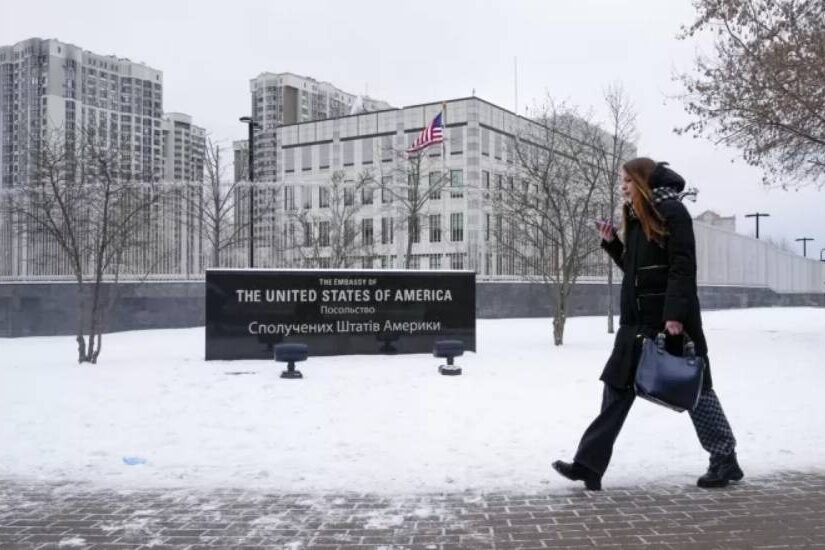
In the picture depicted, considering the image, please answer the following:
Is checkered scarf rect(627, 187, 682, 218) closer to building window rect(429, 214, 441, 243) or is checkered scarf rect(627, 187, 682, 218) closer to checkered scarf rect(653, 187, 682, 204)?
checkered scarf rect(653, 187, 682, 204)

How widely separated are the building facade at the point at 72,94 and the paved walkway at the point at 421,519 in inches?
818

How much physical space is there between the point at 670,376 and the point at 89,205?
13745 mm

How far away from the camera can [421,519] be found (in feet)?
13.8

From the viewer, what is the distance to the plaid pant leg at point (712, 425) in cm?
460

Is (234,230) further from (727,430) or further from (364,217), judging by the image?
(727,430)

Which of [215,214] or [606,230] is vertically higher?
[215,214]

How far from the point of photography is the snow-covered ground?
531 cm

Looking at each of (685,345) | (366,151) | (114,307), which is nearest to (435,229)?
(114,307)

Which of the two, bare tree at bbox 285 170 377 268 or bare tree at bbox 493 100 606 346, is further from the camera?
bare tree at bbox 285 170 377 268

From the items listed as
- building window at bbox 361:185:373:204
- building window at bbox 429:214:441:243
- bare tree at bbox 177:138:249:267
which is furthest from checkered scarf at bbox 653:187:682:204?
building window at bbox 429:214:441:243

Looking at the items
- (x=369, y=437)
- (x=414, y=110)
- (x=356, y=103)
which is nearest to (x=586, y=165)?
(x=369, y=437)

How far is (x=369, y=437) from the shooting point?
21.1 feet

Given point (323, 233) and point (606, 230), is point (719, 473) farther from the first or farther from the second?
point (323, 233)

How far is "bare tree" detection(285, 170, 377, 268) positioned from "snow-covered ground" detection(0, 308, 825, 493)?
10.2m
